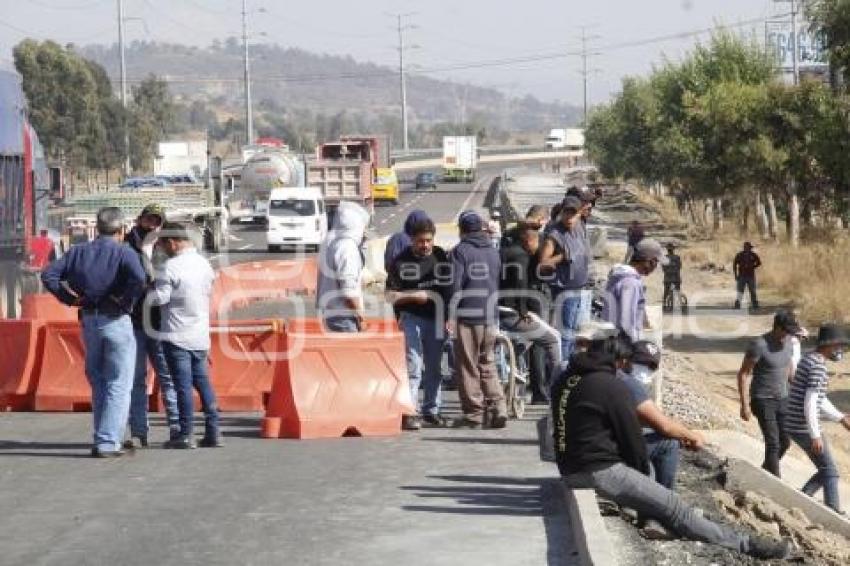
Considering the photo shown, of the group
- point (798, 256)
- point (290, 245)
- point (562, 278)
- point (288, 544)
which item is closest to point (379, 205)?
point (290, 245)

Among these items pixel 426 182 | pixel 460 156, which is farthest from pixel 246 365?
pixel 460 156

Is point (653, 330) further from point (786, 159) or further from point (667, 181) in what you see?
point (667, 181)

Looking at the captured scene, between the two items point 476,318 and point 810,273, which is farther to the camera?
point 810,273

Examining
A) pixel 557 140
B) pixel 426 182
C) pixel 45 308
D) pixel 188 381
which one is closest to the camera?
pixel 188 381

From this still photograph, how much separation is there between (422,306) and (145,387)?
94.1 inches

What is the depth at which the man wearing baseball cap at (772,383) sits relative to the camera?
1565 centimetres

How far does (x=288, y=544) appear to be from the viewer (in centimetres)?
1061

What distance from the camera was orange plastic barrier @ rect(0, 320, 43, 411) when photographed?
16.8 meters

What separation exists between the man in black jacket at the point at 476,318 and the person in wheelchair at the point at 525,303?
3.07 feet

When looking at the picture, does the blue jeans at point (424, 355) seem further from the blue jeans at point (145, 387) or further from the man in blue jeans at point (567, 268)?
the blue jeans at point (145, 387)

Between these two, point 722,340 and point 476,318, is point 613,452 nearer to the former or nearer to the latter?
point 476,318

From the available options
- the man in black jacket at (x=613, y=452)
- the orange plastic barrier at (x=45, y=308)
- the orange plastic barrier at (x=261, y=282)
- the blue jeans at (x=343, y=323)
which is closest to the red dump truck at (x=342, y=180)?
the orange plastic barrier at (x=261, y=282)

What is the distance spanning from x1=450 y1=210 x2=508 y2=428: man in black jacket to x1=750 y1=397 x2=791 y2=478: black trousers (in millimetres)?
2203

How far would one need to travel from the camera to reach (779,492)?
14469 mm
